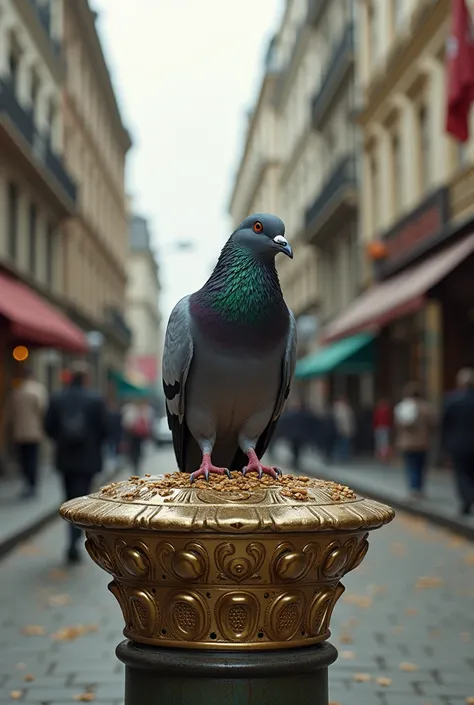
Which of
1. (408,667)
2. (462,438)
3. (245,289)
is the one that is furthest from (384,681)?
(462,438)

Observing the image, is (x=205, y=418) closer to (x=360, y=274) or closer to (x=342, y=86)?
(x=360, y=274)

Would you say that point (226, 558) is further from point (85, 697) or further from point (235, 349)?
point (85, 697)

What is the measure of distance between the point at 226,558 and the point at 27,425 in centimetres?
1275

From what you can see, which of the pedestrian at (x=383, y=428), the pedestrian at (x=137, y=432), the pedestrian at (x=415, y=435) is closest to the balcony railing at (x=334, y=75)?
the pedestrian at (x=383, y=428)

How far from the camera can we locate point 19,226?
83.0 feet

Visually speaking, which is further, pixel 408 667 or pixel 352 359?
pixel 352 359

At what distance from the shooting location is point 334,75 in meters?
32.1

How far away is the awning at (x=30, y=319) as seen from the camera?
53.9 ft

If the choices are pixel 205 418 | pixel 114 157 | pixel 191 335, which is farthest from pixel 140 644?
pixel 114 157

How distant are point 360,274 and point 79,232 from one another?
11332 millimetres

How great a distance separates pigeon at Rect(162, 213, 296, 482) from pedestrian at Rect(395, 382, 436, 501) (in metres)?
11.4

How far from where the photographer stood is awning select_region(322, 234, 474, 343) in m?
15.6

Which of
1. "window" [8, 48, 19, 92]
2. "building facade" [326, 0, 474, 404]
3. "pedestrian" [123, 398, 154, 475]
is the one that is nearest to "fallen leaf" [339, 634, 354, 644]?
"building facade" [326, 0, 474, 404]

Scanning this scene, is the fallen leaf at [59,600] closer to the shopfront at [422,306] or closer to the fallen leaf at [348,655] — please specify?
the fallen leaf at [348,655]
